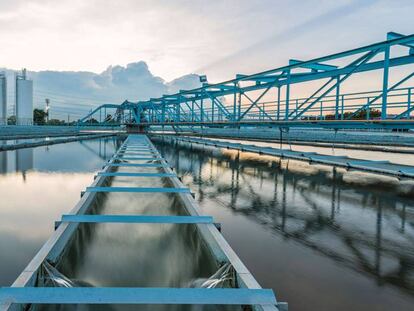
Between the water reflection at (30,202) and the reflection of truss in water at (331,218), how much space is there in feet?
8.64

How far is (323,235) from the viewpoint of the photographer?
12.5ft

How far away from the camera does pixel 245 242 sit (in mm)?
3545

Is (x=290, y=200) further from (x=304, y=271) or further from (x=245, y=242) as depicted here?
(x=304, y=271)

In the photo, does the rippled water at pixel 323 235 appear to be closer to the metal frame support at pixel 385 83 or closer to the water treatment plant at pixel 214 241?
the water treatment plant at pixel 214 241

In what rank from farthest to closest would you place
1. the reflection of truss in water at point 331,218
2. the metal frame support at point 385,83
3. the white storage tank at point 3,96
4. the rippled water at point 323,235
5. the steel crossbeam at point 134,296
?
the white storage tank at point 3,96 < the metal frame support at point 385,83 < the reflection of truss in water at point 331,218 < the rippled water at point 323,235 < the steel crossbeam at point 134,296

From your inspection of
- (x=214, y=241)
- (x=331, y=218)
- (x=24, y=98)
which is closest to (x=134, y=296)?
(x=214, y=241)

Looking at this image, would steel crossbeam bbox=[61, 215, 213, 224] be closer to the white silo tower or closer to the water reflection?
the water reflection

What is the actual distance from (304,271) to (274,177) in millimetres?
5368

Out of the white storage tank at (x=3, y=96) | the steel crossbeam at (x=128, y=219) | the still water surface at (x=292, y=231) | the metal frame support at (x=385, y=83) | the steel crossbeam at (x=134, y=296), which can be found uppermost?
the white storage tank at (x=3, y=96)

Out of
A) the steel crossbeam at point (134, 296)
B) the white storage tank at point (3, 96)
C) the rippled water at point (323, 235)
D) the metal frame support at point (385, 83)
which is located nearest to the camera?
the steel crossbeam at point (134, 296)

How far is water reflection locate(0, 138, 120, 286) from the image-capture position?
10.3 ft

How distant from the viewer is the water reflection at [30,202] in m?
3.15

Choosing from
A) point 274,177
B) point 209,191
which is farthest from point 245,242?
point 274,177

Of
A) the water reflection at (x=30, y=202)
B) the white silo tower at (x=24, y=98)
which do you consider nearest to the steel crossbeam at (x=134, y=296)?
the water reflection at (x=30, y=202)
